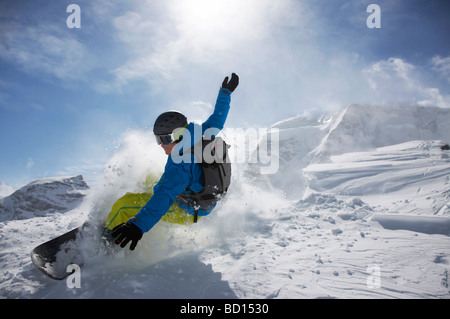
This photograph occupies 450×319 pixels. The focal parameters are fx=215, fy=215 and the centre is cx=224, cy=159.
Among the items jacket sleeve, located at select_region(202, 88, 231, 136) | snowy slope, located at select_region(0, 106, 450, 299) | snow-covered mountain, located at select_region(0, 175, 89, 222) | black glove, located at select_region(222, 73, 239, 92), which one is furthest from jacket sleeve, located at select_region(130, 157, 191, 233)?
snow-covered mountain, located at select_region(0, 175, 89, 222)

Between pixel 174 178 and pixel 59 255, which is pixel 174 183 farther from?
pixel 59 255

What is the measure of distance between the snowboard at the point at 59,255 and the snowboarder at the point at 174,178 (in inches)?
23.8

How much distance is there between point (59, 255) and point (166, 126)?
236 centimetres

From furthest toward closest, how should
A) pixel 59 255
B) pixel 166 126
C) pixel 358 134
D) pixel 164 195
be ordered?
pixel 358 134
pixel 166 126
pixel 59 255
pixel 164 195

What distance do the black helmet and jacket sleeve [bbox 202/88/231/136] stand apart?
1.98 feet

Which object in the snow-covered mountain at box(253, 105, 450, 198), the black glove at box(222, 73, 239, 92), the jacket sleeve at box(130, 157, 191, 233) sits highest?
the snow-covered mountain at box(253, 105, 450, 198)

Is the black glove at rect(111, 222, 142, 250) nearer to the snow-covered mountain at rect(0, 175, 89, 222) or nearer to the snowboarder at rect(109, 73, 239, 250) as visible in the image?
the snowboarder at rect(109, 73, 239, 250)

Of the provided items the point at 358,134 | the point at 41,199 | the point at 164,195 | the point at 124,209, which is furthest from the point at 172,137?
the point at 41,199

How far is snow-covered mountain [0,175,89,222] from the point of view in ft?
411

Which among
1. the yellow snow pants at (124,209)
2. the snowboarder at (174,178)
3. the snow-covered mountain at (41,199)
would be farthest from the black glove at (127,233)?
the snow-covered mountain at (41,199)

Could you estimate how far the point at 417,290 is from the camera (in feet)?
6.40

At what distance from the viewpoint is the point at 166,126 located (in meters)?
3.28

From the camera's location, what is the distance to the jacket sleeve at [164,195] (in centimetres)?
258
